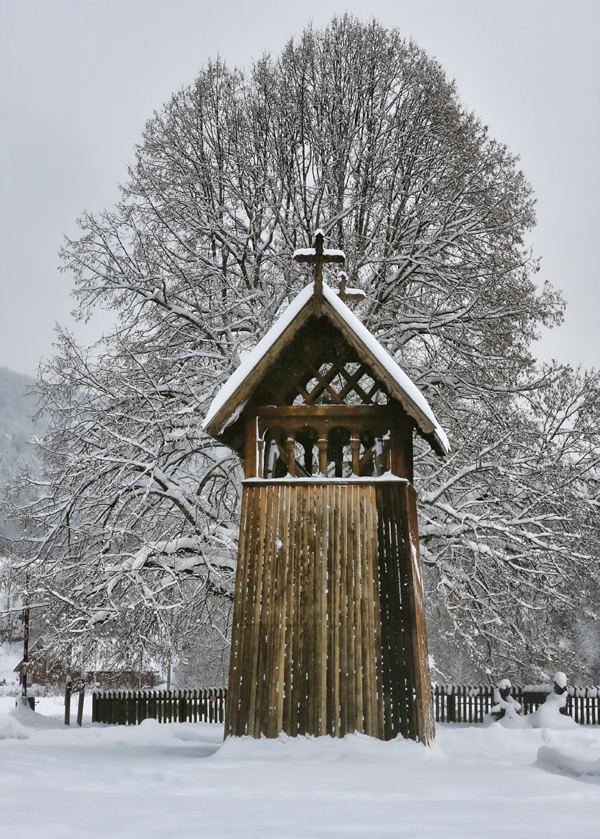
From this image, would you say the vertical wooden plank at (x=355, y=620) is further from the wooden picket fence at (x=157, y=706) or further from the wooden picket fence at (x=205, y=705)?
the wooden picket fence at (x=157, y=706)

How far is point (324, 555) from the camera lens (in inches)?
356

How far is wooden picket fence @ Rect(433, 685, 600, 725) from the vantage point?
692 inches

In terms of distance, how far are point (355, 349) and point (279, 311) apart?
7000mm

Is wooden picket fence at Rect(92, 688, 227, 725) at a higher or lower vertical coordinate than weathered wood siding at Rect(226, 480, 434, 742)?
lower

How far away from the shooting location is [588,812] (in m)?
4.77

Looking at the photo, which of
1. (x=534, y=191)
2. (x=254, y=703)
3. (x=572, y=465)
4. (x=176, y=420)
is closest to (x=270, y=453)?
(x=254, y=703)

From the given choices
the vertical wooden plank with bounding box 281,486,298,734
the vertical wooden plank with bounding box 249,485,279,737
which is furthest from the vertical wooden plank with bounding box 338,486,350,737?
the vertical wooden plank with bounding box 249,485,279,737

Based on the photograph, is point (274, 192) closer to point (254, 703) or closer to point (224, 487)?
point (224, 487)

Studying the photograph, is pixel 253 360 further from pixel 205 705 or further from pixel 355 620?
pixel 205 705

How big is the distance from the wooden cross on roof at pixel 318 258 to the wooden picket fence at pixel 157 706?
1305cm

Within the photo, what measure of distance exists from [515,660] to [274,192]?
10.5 meters

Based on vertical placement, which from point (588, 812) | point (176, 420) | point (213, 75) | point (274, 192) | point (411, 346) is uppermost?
point (213, 75)

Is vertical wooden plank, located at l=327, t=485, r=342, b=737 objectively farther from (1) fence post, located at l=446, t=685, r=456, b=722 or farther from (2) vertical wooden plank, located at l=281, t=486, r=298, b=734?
(1) fence post, located at l=446, t=685, r=456, b=722

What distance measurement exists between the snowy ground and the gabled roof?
141 inches
